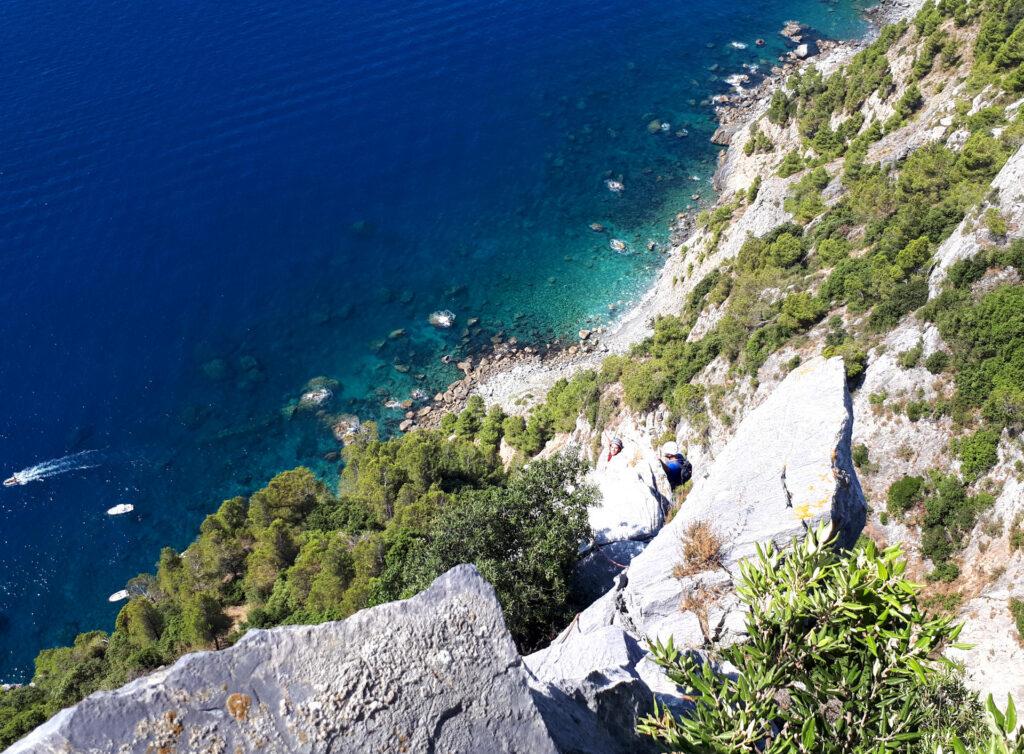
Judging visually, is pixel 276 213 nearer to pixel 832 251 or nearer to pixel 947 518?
pixel 832 251

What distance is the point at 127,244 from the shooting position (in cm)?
8694

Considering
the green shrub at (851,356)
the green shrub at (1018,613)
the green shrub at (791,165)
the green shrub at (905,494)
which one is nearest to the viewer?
the green shrub at (1018,613)

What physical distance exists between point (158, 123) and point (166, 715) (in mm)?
108994

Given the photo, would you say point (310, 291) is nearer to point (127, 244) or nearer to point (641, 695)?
point (127, 244)

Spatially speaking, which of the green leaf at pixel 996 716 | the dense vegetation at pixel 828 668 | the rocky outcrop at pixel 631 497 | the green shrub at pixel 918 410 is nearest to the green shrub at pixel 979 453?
the green shrub at pixel 918 410

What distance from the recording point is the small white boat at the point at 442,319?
7675cm

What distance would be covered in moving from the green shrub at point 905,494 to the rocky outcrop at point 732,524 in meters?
6.76

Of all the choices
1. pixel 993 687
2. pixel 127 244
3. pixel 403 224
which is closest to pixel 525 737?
pixel 993 687

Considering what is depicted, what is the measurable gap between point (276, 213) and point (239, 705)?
86289 mm

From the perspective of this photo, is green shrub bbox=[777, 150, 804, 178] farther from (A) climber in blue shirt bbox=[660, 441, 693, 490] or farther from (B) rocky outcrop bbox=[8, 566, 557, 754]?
(B) rocky outcrop bbox=[8, 566, 557, 754]

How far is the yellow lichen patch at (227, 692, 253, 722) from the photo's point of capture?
43.9ft

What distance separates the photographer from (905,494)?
105 feet

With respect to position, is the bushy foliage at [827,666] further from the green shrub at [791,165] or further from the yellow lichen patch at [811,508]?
the green shrub at [791,165]

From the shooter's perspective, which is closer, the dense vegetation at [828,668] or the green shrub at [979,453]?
the dense vegetation at [828,668]
